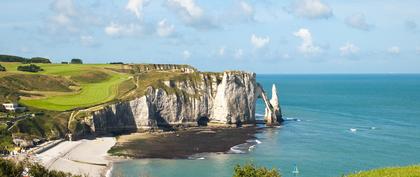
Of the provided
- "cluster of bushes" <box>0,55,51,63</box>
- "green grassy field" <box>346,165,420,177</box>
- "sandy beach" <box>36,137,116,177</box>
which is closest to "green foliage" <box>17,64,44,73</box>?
"cluster of bushes" <box>0,55,51,63</box>

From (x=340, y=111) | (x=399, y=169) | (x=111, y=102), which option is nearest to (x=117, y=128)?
(x=111, y=102)

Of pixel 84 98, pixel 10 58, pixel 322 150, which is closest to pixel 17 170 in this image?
pixel 322 150

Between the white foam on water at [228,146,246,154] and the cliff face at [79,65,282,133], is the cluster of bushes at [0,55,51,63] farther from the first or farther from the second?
the white foam on water at [228,146,246,154]

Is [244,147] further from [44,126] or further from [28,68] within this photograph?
[28,68]

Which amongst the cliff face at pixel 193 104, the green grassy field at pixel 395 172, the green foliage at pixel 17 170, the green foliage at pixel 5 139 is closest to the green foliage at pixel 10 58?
the cliff face at pixel 193 104

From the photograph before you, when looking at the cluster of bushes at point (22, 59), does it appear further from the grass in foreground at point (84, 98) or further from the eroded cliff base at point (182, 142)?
the eroded cliff base at point (182, 142)

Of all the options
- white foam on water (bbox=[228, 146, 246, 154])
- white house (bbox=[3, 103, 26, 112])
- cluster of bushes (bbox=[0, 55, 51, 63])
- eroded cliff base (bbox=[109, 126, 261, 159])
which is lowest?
white foam on water (bbox=[228, 146, 246, 154])
